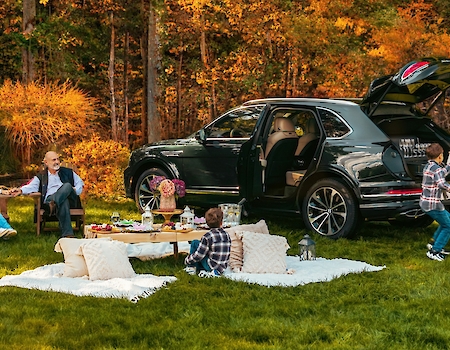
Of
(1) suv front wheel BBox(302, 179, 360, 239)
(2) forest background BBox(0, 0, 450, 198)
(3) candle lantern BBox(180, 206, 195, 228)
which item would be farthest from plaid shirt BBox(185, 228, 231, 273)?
(2) forest background BBox(0, 0, 450, 198)

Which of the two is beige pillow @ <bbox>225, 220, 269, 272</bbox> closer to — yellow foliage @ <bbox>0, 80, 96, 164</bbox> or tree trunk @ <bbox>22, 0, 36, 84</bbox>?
yellow foliage @ <bbox>0, 80, 96, 164</bbox>

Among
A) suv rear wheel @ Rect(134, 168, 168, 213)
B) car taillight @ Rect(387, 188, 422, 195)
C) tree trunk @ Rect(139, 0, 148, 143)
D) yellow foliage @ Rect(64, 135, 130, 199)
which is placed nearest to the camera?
car taillight @ Rect(387, 188, 422, 195)

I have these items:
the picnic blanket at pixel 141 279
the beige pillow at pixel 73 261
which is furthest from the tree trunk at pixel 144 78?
the beige pillow at pixel 73 261

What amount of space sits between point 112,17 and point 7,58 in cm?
294

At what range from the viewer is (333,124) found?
10703 millimetres

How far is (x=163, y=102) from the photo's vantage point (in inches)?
1042

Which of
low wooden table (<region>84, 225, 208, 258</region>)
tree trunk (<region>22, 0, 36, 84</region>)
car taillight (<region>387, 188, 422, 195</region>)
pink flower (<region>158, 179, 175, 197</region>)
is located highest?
tree trunk (<region>22, 0, 36, 84</region>)

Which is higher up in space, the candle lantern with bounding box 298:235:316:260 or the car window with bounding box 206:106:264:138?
the car window with bounding box 206:106:264:138

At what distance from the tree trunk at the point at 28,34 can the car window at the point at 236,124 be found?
9.04m

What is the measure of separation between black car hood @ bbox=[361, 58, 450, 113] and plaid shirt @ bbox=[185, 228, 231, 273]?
3.31m

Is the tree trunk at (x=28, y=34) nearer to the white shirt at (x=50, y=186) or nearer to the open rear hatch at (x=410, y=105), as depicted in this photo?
the white shirt at (x=50, y=186)

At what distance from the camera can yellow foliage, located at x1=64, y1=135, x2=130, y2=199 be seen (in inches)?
587

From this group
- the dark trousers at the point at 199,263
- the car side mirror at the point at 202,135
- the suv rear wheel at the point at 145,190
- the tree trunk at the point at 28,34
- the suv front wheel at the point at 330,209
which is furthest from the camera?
the tree trunk at the point at 28,34

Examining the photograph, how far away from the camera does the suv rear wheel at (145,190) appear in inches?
497
